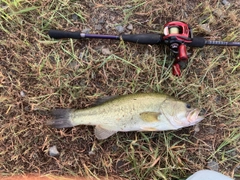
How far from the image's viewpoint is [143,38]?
314cm

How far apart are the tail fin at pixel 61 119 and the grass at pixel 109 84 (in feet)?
0.32

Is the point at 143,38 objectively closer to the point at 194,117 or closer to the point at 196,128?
the point at 194,117

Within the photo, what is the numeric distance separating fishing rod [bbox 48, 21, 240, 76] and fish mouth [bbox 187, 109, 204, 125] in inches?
17.4

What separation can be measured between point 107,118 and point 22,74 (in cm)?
99

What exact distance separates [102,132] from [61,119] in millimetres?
410

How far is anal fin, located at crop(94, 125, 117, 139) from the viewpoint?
9.95 feet

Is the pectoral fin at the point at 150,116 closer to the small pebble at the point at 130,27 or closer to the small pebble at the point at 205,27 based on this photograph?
the small pebble at the point at 130,27

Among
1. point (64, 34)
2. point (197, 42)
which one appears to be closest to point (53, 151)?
point (64, 34)

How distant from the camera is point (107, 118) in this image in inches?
118

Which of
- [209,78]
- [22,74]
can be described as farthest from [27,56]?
[209,78]

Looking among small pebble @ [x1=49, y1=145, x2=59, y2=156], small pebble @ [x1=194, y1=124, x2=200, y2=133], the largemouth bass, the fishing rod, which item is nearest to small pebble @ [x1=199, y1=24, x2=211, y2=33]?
the fishing rod

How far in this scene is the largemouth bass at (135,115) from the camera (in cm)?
292

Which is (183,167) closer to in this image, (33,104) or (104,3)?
(33,104)

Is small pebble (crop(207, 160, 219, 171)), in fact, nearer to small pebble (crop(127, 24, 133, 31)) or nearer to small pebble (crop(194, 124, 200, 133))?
small pebble (crop(194, 124, 200, 133))
